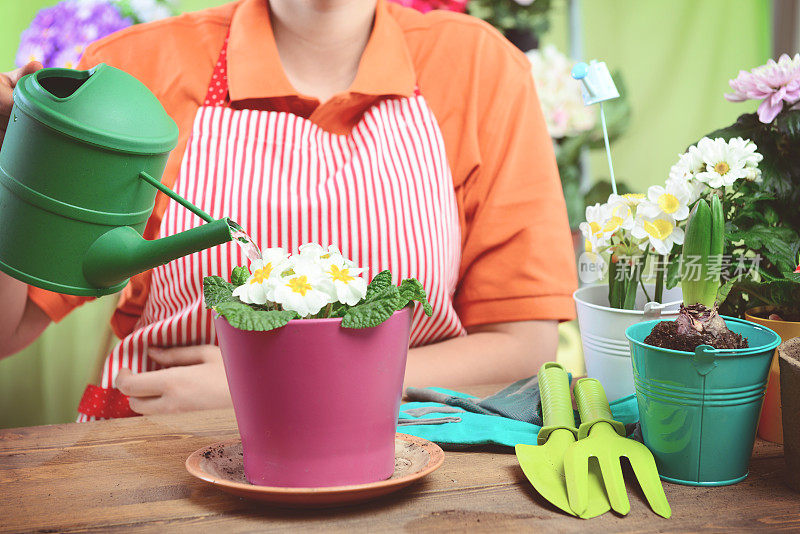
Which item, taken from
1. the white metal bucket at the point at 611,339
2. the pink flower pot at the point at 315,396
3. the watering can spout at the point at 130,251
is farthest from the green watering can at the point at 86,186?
the white metal bucket at the point at 611,339

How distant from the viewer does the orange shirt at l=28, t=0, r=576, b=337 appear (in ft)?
3.92

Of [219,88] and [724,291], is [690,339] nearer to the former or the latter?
[724,291]

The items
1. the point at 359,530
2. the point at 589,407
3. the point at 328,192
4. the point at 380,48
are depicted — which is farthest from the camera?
the point at 380,48

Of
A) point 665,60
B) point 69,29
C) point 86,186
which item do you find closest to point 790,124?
point 86,186

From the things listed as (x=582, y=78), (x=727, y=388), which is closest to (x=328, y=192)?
(x=582, y=78)

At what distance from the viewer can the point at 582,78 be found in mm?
883

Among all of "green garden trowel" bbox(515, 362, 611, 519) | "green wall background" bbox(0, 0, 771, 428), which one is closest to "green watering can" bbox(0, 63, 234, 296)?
"green garden trowel" bbox(515, 362, 611, 519)

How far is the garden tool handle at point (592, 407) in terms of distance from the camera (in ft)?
2.29

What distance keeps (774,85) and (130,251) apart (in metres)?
0.69

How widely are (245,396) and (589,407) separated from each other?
34cm

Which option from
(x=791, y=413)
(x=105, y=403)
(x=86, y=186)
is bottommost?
(x=105, y=403)

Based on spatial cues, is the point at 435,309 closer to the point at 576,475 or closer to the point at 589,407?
the point at 589,407

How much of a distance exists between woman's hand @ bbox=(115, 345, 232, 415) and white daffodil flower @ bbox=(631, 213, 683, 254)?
58 cm

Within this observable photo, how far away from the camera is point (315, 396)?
22.9 inches
